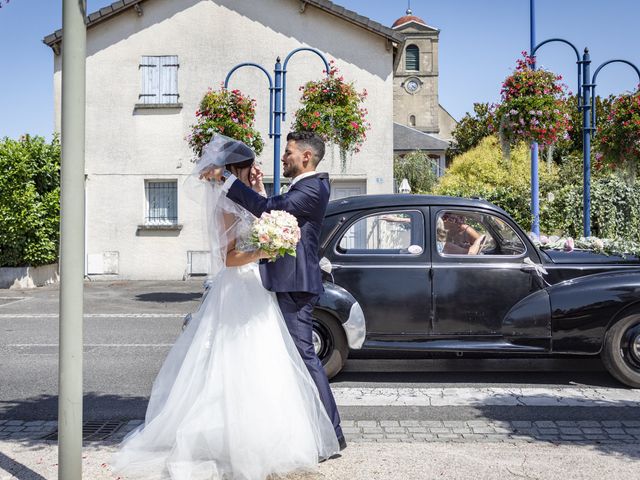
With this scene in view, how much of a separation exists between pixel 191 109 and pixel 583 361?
14619mm

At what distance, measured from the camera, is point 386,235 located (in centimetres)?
729

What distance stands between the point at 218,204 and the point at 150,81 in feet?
54.8

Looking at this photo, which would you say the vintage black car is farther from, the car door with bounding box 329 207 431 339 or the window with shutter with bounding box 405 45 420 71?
the window with shutter with bounding box 405 45 420 71

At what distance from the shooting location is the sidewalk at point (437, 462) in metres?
4.38

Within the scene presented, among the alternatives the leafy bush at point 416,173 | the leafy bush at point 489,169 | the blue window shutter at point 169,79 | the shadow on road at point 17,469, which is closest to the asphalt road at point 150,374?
the shadow on road at point 17,469

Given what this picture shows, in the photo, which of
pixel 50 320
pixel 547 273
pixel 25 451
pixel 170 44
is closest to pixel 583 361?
pixel 547 273

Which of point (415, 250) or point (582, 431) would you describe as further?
point (415, 250)

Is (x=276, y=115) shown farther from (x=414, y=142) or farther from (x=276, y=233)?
(x=414, y=142)

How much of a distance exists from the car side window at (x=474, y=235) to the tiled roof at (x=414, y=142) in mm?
48419

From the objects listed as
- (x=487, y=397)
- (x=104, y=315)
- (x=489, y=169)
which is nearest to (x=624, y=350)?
(x=487, y=397)

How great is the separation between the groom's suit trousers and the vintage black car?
199 centimetres

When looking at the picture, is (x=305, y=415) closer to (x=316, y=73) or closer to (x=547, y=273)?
(x=547, y=273)

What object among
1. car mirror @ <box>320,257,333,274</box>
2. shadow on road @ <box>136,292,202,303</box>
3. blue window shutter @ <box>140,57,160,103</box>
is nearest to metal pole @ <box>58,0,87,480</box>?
car mirror @ <box>320,257,333,274</box>

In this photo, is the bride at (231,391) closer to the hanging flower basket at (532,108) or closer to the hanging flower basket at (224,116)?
the hanging flower basket at (532,108)
